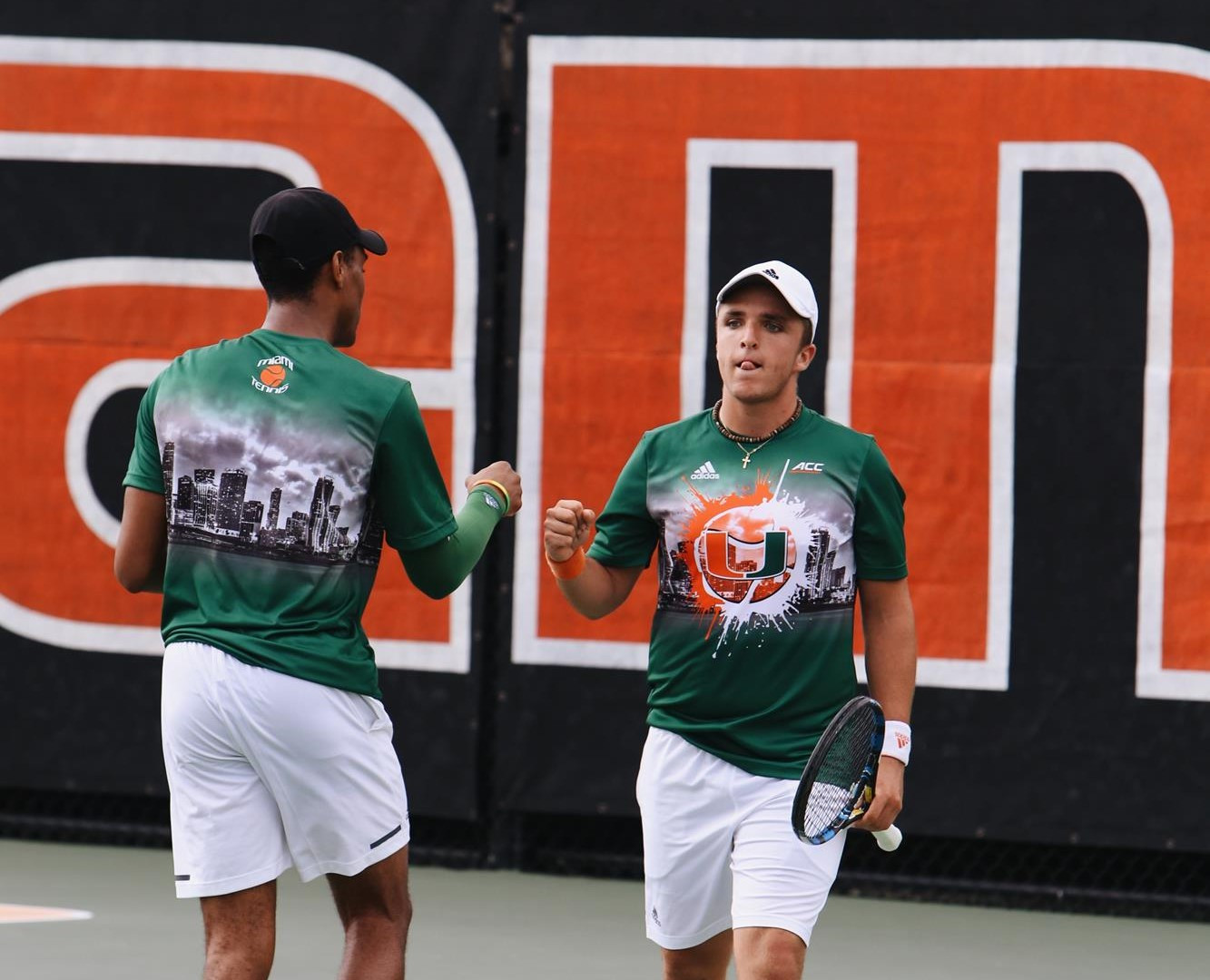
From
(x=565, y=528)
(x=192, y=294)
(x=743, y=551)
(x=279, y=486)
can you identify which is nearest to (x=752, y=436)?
(x=743, y=551)

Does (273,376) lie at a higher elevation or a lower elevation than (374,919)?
higher

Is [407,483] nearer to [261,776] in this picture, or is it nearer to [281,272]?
[281,272]

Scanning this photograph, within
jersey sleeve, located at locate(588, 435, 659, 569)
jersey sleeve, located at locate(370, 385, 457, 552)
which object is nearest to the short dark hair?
jersey sleeve, located at locate(370, 385, 457, 552)

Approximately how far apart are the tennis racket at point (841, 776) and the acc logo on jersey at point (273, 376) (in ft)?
3.77

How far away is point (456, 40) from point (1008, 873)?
341cm

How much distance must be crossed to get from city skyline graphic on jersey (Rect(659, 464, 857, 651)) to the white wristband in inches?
10.1

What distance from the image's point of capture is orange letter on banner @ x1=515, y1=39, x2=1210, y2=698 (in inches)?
255

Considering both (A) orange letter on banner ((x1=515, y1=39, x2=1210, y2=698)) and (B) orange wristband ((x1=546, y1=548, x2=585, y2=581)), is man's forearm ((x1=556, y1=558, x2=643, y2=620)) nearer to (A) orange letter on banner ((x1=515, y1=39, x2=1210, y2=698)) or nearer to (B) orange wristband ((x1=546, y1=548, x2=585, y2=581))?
(B) orange wristband ((x1=546, y1=548, x2=585, y2=581))

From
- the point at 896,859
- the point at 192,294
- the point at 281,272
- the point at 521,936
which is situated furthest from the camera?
the point at 192,294

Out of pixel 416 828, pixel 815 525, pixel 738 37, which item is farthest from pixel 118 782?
pixel 815 525

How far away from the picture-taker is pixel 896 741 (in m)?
3.86

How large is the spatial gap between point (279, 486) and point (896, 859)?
3.98m

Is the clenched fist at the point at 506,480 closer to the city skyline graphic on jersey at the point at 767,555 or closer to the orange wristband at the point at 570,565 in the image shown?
the orange wristband at the point at 570,565

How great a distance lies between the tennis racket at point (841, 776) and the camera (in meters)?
3.63
